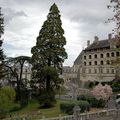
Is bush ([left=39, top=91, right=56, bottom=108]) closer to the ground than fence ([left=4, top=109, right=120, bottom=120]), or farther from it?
farther from it

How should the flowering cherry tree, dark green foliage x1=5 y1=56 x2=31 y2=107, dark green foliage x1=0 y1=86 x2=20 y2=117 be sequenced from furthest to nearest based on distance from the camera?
1. dark green foliage x1=5 y1=56 x2=31 y2=107
2. the flowering cherry tree
3. dark green foliage x1=0 y1=86 x2=20 y2=117

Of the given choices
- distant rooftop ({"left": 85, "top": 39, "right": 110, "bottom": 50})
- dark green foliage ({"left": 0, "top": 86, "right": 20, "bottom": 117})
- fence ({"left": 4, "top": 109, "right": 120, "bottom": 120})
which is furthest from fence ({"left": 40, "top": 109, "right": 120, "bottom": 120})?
distant rooftop ({"left": 85, "top": 39, "right": 110, "bottom": 50})

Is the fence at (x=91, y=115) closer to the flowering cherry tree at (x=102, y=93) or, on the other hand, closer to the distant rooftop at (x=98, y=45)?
the flowering cherry tree at (x=102, y=93)

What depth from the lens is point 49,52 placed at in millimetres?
49438

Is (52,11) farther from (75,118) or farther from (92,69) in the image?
(92,69)

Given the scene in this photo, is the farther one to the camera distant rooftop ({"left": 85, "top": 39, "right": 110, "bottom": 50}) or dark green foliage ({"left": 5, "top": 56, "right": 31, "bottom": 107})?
distant rooftop ({"left": 85, "top": 39, "right": 110, "bottom": 50})

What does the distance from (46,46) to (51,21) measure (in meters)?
3.96

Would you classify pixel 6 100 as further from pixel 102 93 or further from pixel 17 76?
pixel 102 93

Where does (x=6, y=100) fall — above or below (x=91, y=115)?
above

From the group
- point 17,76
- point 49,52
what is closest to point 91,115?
point 49,52

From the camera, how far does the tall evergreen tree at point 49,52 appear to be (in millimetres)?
49531

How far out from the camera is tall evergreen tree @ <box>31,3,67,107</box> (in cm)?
4953

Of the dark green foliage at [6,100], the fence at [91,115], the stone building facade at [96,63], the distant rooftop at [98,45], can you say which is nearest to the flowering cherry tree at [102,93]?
the dark green foliage at [6,100]

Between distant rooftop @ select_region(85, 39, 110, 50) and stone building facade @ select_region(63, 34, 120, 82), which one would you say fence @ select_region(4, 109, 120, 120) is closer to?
stone building facade @ select_region(63, 34, 120, 82)
